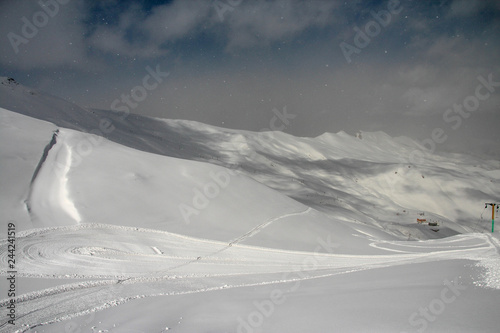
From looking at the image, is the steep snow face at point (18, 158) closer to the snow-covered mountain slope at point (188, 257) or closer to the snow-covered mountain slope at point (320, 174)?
the snow-covered mountain slope at point (188, 257)

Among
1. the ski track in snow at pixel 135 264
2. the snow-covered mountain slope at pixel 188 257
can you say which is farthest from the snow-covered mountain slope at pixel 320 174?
the ski track in snow at pixel 135 264

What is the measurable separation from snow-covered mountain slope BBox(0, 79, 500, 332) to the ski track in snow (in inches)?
1.5

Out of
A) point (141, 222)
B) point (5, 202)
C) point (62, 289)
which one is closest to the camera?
point (62, 289)

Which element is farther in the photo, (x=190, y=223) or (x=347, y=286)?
(x=190, y=223)

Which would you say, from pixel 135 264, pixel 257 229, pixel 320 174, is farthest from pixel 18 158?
pixel 320 174

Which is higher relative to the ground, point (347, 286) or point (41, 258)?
point (41, 258)

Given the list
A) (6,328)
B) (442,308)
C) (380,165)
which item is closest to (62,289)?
(6,328)

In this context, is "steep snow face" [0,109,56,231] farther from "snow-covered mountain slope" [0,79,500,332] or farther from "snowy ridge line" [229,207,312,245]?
"snowy ridge line" [229,207,312,245]

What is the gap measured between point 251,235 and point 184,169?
192 inches

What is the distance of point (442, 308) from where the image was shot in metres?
3.54

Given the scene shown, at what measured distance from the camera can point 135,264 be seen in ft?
26.5

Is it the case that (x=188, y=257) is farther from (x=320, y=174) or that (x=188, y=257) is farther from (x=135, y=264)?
(x=320, y=174)

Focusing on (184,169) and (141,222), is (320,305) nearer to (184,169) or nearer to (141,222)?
(141,222)

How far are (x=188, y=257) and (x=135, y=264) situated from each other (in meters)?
1.65
